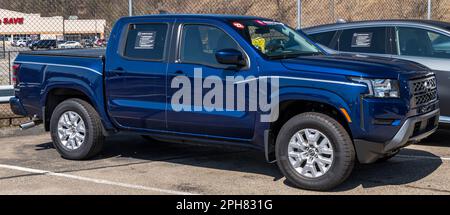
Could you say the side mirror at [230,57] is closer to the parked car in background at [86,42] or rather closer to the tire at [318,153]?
the tire at [318,153]

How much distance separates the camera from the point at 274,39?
22.4 ft

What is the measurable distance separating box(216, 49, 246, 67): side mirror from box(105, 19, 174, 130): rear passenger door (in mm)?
870

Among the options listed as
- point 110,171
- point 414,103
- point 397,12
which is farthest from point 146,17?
point 397,12

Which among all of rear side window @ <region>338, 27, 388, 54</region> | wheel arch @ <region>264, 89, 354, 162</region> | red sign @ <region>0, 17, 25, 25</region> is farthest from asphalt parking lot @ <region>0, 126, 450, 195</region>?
red sign @ <region>0, 17, 25, 25</region>

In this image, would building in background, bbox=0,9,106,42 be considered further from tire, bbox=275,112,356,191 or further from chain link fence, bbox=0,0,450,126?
tire, bbox=275,112,356,191

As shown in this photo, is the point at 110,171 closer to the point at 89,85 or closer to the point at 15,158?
the point at 89,85

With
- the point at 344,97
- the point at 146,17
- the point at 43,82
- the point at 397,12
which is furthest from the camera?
the point at 397,12

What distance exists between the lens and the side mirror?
6227mm

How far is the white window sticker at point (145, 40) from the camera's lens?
23.4 feet

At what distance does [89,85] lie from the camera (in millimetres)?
7461

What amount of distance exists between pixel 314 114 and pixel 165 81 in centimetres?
177
